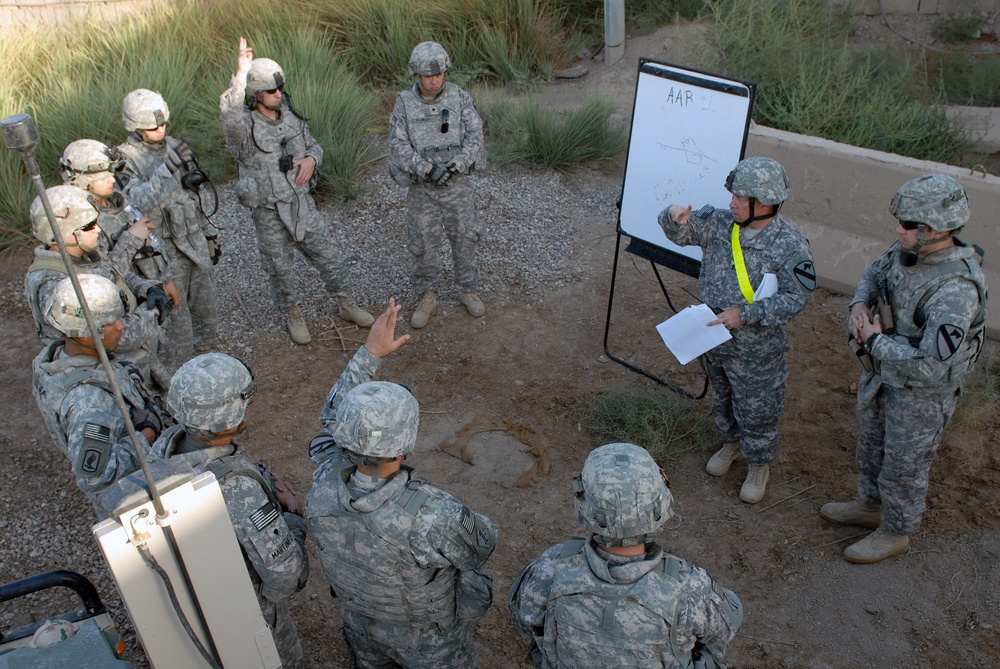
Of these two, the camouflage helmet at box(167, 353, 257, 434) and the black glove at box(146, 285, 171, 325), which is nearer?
the camouflage helmet at box(167, 353, 257, 434)

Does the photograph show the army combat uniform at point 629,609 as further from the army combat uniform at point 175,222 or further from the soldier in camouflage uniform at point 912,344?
the army combat uniform at point 175,222

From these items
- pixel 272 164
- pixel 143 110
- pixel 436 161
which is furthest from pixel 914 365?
pixel 143 110

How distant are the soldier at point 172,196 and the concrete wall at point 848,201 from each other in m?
3.78

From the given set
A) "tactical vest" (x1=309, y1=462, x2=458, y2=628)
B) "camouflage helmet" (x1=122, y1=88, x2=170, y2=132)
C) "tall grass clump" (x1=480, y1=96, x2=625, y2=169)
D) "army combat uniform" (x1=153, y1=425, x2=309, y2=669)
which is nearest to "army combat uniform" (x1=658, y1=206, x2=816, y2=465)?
"tactical vest" (x1=309, y1=462, x2=458, y2=628)

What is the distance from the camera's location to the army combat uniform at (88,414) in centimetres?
299

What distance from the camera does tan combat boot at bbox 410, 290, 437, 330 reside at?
A: 5871mm

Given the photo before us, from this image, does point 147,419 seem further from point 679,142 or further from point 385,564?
point 679,142

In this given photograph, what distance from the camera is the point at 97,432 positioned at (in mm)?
3018

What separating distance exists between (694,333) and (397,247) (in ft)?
10.8

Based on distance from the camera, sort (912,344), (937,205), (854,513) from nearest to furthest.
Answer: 1. (937,205)
2. (912,344)
3. (854,513)

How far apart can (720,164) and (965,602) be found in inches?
92.2

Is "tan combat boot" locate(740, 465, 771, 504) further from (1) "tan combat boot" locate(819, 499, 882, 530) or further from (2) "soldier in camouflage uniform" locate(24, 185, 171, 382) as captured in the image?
(2) "soldier in camouflage uniform" locate(24, 185, 171, 382)

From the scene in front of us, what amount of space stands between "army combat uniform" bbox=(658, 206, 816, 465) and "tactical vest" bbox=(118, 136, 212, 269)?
8.79 ft

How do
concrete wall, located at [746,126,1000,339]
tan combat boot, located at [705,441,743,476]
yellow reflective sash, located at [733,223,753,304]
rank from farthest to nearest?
concrete wall, located at [746,126,1000,339] < tan combat boot, located at [705,441,743,476] < yellow reflective sash, located at [733,223,753,304]
